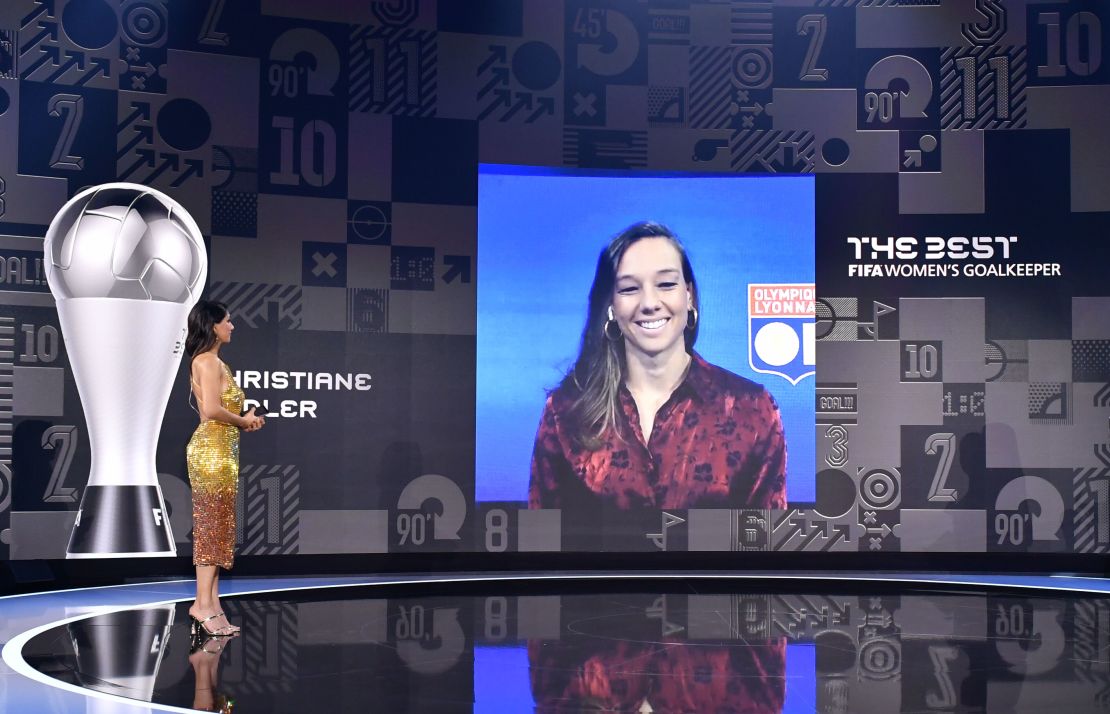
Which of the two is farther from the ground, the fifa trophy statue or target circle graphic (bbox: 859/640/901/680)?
the fifa trophy statue

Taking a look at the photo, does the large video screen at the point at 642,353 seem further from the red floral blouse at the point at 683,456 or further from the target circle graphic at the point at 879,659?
the target circle graphic at the point at 879,659

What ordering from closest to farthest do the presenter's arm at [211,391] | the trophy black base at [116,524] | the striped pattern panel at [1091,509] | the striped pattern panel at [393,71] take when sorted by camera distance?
the presenter's arm at [211,391], the trophy black base at [116,524], the striped pattern panel at [393,71], the striped pattern panel at [1091,509]

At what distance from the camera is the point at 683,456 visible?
21.4 ft

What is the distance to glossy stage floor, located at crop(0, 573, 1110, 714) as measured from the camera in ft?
9.85

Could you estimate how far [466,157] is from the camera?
6.52 meters

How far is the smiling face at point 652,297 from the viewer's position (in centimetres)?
656

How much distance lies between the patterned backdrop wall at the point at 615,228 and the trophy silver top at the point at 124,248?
0.77 meters

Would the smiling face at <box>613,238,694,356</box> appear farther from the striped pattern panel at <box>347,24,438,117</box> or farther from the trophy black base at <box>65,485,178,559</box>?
the trophy black base at <box>65,485,178,559</box>

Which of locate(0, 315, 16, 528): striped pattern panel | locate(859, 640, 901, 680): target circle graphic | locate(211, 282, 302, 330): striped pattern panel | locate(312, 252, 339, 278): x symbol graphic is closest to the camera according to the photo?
locate(859, 640, 901, 680): target circle graphic

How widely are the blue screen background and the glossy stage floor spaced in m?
0.98

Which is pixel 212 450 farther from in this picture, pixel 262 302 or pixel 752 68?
pixel 752 68

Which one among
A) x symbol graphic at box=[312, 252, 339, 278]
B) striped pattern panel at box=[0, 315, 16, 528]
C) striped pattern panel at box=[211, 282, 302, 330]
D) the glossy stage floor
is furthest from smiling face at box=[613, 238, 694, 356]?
striped pattern panel at box=[0, 315, 16, 528]

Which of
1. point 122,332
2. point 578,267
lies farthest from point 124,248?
point 578,267

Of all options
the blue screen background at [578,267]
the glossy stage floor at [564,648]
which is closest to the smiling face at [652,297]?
the blue screen background at [578,267]
